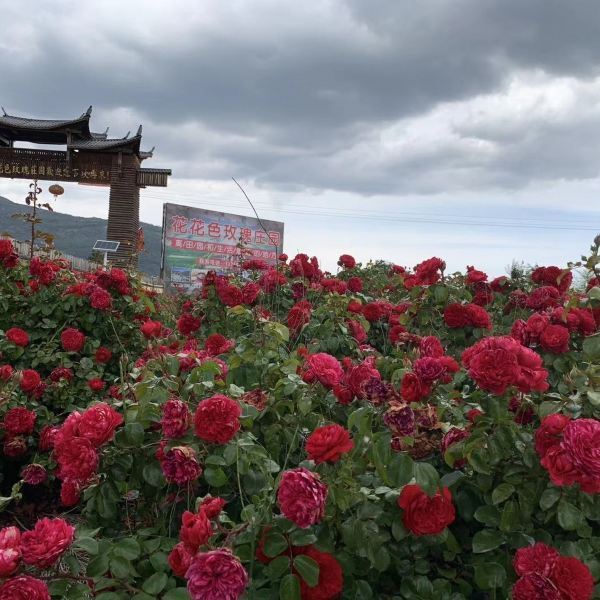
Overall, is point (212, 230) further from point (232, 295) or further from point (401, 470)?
point (401, 470)

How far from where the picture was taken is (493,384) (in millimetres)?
1289

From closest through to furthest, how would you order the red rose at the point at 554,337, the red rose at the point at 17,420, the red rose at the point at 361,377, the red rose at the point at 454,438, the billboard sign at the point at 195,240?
the red rose at the point at 454,438
the red rose at the point at 361,377
the red rose at the point at 554,337
the red rose at the point at 17,420
the billboard sign at the point at 195,240

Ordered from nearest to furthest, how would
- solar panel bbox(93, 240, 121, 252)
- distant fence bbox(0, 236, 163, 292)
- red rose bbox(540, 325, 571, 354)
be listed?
red rose bbox(540, 325, 571, 354) → distant fence bbox(0, 236, 163, 292) → solar panel bbox(93, 240, 121, 252)

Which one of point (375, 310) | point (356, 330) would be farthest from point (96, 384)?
point (375, 310)

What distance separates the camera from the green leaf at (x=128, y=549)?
4.21 ft

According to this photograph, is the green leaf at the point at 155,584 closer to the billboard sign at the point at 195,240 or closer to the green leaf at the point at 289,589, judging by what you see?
the green leaf at the point at 289,589

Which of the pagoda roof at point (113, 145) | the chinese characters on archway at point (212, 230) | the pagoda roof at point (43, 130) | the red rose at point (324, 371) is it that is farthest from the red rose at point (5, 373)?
the pagoda roof at point (43, 130)

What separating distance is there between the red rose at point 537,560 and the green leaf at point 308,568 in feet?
1.19

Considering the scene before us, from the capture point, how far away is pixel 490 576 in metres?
1.27

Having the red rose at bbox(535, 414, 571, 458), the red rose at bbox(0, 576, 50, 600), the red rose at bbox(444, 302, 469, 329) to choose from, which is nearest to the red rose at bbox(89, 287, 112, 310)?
the red rose at bbox(444, 302, 469, 329)

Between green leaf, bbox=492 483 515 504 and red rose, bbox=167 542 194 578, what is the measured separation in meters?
0.59

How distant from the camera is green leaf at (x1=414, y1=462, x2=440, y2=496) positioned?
3.95ft

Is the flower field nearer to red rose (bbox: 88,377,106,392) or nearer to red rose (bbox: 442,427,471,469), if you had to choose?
red rose (bbox: 442,427,471,469)

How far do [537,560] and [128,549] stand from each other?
78 cm
